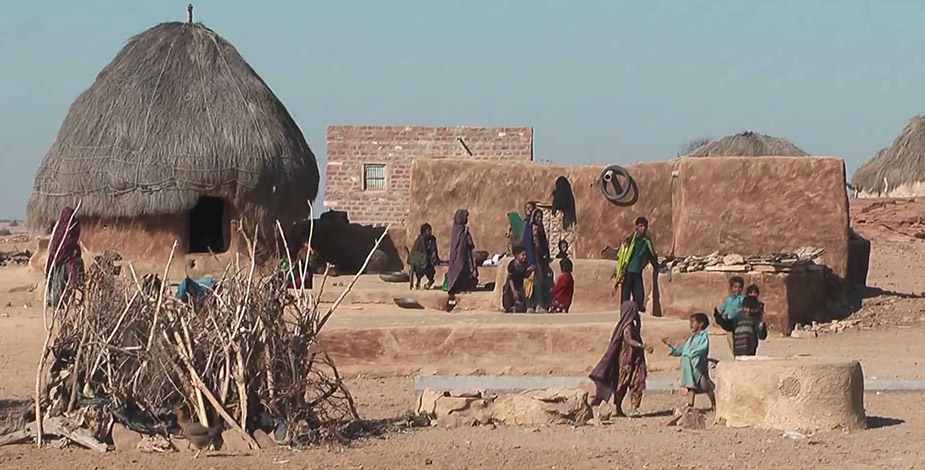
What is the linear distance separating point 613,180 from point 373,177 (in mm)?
12166

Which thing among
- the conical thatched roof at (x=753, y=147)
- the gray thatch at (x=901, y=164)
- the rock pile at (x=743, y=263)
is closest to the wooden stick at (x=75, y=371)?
the rock pile at (x=743, y=263)

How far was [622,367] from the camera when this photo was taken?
34.2 feet

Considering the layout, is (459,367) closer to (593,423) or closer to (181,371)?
(593,423)

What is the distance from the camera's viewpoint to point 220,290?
935cm

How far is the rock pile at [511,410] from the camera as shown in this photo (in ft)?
32.8

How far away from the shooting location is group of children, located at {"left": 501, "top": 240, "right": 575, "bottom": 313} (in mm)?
14883

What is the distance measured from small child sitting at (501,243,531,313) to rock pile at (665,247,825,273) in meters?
1.84

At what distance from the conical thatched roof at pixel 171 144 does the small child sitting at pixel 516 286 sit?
7.69 meters

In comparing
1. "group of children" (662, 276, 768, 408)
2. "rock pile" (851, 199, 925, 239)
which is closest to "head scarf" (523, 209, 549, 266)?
"group of children" (662, 276, 768, 408)

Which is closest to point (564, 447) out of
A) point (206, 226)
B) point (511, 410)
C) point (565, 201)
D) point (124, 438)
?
point (511, 410)

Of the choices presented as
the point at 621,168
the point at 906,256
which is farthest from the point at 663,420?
the point at 906,256

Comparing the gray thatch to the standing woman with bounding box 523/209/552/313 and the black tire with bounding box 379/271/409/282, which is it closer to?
the black tire with bounding box 379/271/409/282

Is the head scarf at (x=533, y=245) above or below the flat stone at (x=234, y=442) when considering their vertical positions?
above

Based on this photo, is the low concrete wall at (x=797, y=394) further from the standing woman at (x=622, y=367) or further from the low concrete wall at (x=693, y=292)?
the low concrete wall at (x=693, y=292)
